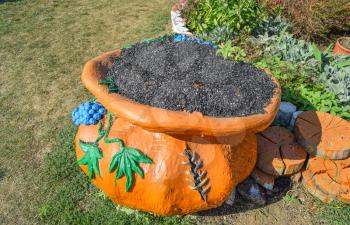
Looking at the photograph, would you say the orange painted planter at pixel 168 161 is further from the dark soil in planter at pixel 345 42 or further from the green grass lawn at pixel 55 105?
the dark soil in planter at pixel 345 42

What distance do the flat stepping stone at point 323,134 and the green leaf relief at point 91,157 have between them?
5.66 ft

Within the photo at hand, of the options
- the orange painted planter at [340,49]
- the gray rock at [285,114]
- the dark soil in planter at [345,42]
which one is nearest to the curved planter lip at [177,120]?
the gray rock at [285,114]

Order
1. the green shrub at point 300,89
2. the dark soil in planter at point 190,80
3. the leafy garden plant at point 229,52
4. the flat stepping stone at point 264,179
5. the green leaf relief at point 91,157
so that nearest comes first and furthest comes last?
the dark soil in planter at point 190,80 → the green leaf relief at point 91,157 → the leafy garden plant at point 229,52 → the flat stepping stone at point 264,179 → the green shrub at point 300,89

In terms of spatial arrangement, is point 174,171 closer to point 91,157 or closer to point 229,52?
point 91,157

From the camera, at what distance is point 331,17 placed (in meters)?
4.64

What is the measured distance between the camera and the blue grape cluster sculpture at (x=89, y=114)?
243 cm

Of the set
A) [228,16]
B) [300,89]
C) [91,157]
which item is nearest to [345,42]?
[300,89]

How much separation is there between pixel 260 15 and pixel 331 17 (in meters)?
1.37

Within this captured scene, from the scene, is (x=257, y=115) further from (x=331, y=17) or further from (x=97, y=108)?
(x=331, y=17)

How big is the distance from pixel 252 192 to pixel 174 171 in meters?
0.97

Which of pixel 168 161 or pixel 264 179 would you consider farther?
pixel 264 179

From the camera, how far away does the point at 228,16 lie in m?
3.83

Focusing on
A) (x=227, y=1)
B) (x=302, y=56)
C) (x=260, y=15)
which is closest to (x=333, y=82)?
(x=302, y=56)

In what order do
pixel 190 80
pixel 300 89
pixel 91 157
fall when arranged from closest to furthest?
pixel 190 80 < pixel 91 157 < pixel 300 89
